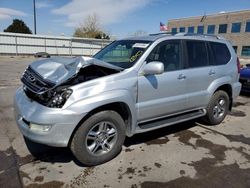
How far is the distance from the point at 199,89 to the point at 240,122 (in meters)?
1.77

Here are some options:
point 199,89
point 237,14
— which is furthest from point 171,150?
point 237,14

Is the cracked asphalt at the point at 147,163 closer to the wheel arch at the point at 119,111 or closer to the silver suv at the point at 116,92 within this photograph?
the silver suv at the point at 116,92

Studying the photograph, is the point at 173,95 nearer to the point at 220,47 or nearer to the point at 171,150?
the point at 171,150

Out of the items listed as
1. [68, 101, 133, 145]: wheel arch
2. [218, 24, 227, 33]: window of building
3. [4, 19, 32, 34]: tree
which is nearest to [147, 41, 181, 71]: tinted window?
[68, 101, 133, 145]: wheel arch

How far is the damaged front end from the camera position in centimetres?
290

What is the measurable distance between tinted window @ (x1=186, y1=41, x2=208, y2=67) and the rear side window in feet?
1.00

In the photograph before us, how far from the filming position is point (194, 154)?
3.77 metres

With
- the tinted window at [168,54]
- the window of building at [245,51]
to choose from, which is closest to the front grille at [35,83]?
the tinted window at [168,54]

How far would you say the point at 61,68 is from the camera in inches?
133

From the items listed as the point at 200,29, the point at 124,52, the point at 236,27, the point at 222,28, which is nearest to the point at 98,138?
the point at 124,52

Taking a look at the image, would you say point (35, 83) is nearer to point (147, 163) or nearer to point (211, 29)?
point (147, 163)

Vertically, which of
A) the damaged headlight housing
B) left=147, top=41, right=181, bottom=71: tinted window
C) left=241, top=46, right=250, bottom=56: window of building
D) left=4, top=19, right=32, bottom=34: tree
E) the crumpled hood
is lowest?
the damaged headlight housing

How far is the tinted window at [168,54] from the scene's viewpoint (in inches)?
153

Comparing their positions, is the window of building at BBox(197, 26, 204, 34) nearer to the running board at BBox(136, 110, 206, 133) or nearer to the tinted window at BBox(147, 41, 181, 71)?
the running board at BBox(136, 110, 206, 133)
